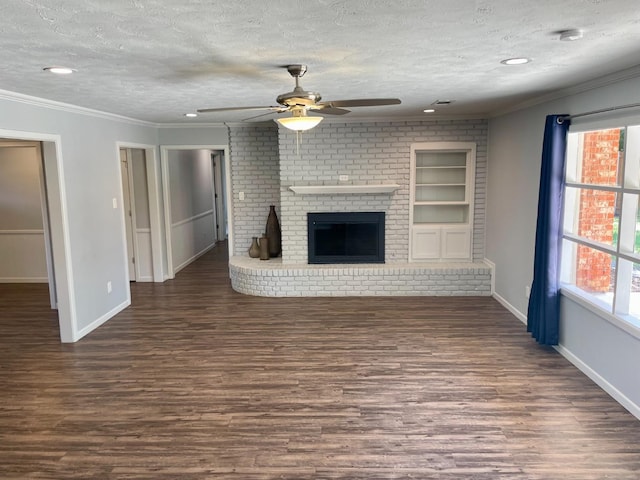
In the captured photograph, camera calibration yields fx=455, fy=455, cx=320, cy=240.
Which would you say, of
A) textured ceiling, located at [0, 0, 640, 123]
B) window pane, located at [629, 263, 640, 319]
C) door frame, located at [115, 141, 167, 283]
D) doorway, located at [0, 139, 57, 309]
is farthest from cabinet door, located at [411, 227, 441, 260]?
doorway, located at [0, 139, 57, 309]

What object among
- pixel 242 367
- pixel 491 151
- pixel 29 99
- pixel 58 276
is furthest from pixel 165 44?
pixel 491 151

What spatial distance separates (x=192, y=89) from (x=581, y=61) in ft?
9.20

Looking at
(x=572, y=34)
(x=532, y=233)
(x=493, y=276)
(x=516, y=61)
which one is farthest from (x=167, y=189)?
(x=572, y=34)

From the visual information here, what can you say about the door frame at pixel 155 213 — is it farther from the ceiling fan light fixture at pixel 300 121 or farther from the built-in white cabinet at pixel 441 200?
the ceiling fan light fixture at pixel 300 121

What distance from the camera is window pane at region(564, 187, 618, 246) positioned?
388 centimetres

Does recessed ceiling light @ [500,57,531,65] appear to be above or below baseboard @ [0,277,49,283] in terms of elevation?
above

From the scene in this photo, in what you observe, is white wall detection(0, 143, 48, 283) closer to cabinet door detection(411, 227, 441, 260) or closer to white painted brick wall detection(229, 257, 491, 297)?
white painted brick wall detection(229, 257, 491, 297)

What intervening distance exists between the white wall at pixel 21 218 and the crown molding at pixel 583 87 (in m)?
6.65

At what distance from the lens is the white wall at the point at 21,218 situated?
6789 millimetres

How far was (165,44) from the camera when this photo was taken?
2.34 meters

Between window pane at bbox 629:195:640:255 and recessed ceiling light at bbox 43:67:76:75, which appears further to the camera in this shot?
window pane at bbox 629:195:640:255

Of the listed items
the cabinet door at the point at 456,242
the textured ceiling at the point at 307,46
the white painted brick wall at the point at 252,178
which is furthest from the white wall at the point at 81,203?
the cabinet door at the point at 456,242

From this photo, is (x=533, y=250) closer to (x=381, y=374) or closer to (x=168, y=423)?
(x=381, y=374)

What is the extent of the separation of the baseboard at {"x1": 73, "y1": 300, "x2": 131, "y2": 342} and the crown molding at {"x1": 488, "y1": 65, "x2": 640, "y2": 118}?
5257 millimetres
